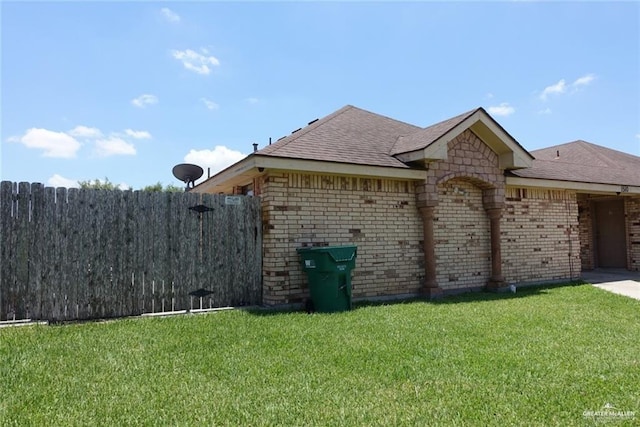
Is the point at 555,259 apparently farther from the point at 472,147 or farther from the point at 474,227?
the point at 472,147

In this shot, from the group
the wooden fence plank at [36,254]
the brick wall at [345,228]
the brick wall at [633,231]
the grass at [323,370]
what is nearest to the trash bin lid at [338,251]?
the brick wall at [345,228]

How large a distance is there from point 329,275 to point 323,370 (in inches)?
119

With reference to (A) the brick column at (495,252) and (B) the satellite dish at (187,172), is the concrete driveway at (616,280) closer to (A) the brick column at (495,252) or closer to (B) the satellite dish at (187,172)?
(A) the brick column at (495,252)

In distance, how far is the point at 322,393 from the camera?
3451mm

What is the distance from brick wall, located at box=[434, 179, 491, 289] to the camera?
9.45 m

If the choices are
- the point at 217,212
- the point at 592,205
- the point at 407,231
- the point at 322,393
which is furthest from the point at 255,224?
the point at 592,205

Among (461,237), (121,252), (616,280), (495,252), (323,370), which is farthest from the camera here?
(616,280)

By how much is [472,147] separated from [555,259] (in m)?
4.42

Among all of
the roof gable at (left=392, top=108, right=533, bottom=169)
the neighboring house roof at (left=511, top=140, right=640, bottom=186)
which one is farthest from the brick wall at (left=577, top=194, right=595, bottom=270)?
the roof gable at (left=392, top=108, right=533, bottom=169)

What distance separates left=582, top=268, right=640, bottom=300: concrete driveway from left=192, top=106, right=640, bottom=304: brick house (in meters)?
0.79

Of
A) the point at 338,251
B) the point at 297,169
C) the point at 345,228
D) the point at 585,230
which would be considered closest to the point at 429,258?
the point at 345,228

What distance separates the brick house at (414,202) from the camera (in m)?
7.64

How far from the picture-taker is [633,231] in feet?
45.1

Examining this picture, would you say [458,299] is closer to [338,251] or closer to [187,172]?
[338,251]
